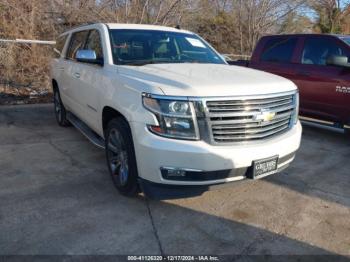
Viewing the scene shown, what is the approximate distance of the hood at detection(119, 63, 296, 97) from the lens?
333cm

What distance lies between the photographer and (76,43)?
5984mm

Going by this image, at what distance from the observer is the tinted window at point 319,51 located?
6.54 meters

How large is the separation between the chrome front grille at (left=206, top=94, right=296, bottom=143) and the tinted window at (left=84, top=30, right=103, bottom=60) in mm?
1927

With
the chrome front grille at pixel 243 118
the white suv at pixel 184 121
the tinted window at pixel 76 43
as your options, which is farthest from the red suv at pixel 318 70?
the tinted window at pixel 76 43

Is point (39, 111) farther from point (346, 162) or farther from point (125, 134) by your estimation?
point (346, 162)

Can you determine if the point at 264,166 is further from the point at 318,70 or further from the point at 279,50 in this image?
the point at 279,50

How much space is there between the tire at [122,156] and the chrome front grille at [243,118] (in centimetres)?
86

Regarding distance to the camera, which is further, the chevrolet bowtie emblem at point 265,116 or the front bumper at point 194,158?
the chevrolet bowtie emblem at point 265,116

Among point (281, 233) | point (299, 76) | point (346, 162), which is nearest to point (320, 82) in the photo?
point (299, 76)

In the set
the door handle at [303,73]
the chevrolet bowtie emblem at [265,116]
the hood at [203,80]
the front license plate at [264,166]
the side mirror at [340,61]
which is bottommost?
the front license plate at [264,166]

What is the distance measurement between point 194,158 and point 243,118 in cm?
60

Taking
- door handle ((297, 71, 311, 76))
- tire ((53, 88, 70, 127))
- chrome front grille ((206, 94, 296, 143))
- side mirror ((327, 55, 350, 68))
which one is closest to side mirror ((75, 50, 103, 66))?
chrome front grille ((206, 94, 296, 143))

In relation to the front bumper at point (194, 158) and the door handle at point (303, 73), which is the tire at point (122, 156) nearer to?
the front bumper at point (194, 158)

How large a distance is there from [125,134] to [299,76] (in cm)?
440
